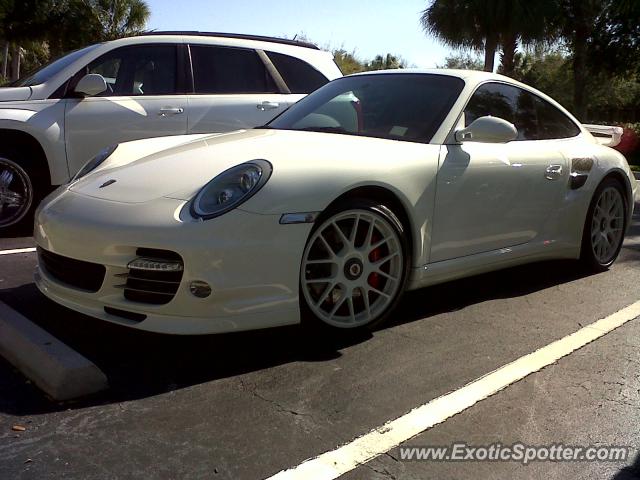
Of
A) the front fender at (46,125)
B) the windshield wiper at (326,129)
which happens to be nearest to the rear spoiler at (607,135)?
the windshield wiper at (326,129)

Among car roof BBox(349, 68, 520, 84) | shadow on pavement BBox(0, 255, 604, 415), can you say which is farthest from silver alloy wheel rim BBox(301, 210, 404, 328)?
car roof BBox(349, 68, 520, 84)

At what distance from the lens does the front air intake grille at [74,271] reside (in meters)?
3.20

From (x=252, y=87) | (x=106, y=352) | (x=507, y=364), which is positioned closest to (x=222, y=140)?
(x=106, y=352)

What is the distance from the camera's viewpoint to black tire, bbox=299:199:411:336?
132 inches

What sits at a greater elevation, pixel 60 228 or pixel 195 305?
pixel 60 228

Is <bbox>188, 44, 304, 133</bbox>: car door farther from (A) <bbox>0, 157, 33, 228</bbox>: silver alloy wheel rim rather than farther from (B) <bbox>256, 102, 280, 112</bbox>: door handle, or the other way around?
(A) <bbox>0, 157, 33, 228</bbox>: silver alloy wheel rim

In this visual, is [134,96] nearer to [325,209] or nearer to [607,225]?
[325,209]

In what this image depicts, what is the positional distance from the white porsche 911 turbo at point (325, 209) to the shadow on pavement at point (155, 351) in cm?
19

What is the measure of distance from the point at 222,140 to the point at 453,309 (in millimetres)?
1758

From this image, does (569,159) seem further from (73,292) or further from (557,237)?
(73,292)

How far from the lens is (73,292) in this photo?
10.7ft

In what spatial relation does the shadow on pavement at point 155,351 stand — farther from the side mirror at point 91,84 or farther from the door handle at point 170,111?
the door handle at point 170,111

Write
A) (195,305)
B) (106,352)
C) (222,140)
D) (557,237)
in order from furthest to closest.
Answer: (557,237) → (222,140) → (106,352) → (195,305)

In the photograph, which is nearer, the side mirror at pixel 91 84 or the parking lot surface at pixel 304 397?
the parking lot surface at pixel 304 397
